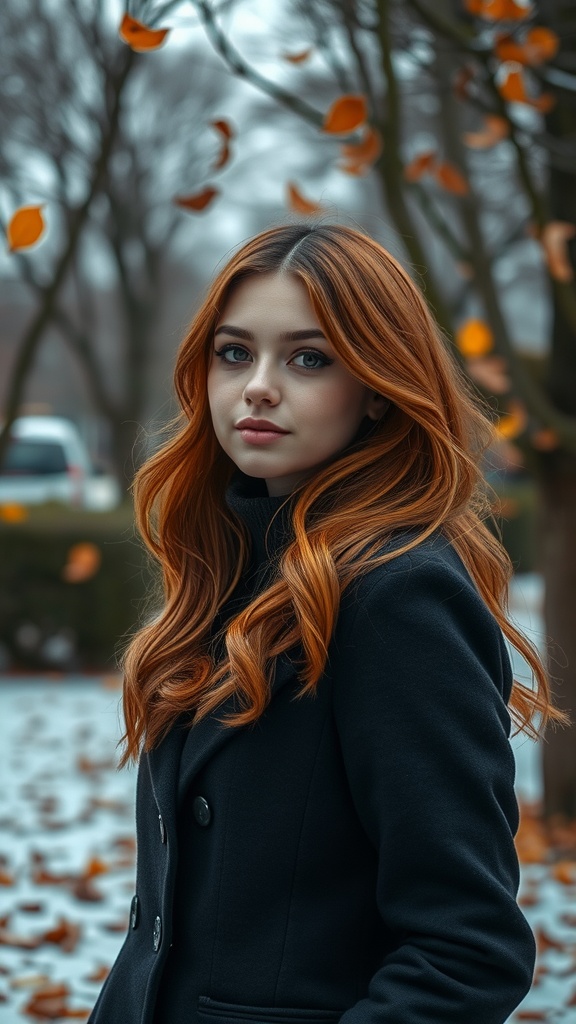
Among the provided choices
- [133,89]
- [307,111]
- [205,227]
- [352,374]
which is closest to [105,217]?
[133,89]

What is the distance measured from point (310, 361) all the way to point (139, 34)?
1.41 meters

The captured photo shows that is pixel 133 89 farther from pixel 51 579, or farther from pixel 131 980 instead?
pixel 131 980

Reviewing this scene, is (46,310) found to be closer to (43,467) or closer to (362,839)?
(362,839)

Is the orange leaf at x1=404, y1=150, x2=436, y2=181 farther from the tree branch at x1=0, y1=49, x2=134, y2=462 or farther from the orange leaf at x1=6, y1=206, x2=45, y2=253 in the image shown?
the orange leaf at x1=6, y1=206, x2=45, y2=253

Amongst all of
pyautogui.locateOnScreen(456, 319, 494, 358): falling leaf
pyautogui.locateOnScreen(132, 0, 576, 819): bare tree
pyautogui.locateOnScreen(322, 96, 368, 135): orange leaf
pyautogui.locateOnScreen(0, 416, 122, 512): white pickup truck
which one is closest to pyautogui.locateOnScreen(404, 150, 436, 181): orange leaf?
pyautogui.locateOnScreen(132, 0, 576, 819): bare tree

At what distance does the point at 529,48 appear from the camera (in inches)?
160

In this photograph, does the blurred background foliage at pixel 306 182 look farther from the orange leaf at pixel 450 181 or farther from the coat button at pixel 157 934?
the coat button at pixel 157 934

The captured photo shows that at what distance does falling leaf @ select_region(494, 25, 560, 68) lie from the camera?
11.9 ft

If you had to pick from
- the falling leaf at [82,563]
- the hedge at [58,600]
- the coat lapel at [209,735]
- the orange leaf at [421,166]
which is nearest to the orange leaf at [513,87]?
the orange leaf at [421,166]

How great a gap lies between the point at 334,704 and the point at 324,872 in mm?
211

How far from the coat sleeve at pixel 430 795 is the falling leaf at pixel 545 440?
338 centimetres

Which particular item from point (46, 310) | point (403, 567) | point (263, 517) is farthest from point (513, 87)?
point (403, 567)

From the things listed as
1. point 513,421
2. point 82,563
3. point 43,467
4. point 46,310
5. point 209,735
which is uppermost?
point 46,310

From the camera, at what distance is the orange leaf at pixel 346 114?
3229 millimetres
